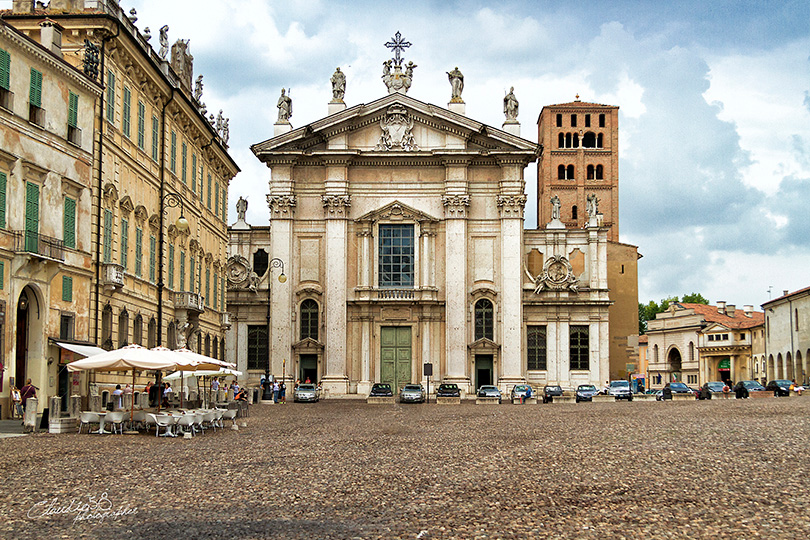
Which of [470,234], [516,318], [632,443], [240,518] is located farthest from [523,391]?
[240,518]

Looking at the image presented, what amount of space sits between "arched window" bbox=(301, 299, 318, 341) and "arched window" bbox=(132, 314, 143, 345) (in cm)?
2459

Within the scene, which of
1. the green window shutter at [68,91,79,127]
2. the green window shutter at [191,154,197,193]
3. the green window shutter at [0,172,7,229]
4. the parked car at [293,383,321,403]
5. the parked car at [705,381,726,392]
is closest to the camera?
the green window shutter at [0,172,7,229]

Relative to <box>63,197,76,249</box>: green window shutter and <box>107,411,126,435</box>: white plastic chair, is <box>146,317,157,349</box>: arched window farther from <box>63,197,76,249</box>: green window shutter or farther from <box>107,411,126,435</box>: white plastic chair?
<box>107,411,126,435</box>: white plastic chair

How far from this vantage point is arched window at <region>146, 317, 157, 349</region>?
36862mm

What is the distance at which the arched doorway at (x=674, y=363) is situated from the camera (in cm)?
11225

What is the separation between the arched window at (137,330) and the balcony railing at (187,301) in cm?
484

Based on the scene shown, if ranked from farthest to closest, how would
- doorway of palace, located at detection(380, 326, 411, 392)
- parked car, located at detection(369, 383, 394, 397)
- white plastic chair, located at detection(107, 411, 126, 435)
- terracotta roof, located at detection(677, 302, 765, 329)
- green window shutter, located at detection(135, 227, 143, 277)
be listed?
terracotta roof, located at detection(677, 302, 765, 329) < doorway of palace, located at detection(380, 326, 411, 392) < parked car, located at detection(369, 383, 394, 397) < green window shutter, located at detection(135, 227, 143, 277) < white plastic chair, located at detection(107, 411, 126, 435)

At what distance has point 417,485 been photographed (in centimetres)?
1350

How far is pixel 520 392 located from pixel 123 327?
2590cm

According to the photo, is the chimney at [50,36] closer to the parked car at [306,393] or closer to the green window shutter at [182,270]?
the green window shutter at [182,270]

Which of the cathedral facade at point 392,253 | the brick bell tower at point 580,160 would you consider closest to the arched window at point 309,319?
the cathedral facade at point 392,253

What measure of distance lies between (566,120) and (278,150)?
3892cm

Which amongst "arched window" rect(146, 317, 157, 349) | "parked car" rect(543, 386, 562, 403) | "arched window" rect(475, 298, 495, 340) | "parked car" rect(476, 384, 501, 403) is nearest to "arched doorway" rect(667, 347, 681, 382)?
"arched window" rect(475, 298, 495, 340)

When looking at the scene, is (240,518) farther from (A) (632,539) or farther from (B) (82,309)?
(B) (82,309)
